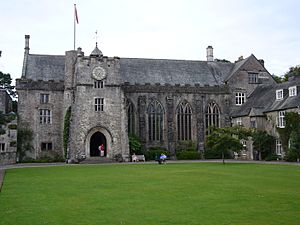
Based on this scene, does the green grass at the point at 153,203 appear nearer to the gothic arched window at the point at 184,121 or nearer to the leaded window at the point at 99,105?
the leaded window at the point at 99,105

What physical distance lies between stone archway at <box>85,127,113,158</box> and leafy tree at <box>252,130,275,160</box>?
51.5ft

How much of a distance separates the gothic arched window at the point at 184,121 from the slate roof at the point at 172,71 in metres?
3.13

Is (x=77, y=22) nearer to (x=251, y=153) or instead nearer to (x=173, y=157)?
(x=173, y=157)

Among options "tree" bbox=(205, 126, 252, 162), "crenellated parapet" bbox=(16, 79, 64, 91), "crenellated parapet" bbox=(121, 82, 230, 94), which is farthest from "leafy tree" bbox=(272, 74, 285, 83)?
"crenellated parapet" bbox=(16, 79, 64, 91)

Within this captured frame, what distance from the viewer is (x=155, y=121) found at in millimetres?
50344

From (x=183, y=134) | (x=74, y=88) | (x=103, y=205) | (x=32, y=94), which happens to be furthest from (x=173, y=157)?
(x=103, y=205)

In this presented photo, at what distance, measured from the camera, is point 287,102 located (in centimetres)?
4272

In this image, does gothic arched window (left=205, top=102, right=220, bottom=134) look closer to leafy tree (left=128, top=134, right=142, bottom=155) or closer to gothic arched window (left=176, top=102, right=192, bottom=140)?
gothic arched window (left=176, top=102, right=192, bottom=140)

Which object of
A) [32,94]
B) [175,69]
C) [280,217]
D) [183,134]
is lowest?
[280,217]

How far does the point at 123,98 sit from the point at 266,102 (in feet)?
53.3

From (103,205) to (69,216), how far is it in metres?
1.82

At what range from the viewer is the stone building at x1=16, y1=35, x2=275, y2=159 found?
44.8 m

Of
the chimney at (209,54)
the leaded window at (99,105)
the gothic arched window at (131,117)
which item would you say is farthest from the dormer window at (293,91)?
the leaded window at (99,105)

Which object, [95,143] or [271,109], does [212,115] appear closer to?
[271,109]
